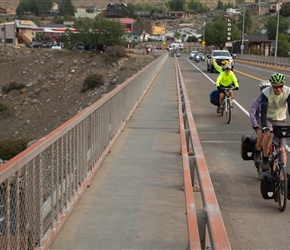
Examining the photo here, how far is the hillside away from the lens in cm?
5644

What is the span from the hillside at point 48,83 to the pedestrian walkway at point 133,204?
1533 inches

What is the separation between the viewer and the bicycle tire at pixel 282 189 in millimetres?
7227

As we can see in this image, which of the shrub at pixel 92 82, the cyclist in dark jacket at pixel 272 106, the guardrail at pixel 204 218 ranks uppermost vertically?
the cyclist in dark jacket at pixel 272 106

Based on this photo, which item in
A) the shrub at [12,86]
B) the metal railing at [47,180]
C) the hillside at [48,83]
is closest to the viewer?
the metal railing at [47,180]

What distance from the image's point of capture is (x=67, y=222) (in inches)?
262

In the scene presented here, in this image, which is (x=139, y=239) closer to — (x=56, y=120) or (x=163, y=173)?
(x=163, y=173)

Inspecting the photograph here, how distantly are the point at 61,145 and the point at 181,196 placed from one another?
7.23ft

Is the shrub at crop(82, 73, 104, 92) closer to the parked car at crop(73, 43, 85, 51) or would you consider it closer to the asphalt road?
the parked car at crop(73, 43, 85, 51)

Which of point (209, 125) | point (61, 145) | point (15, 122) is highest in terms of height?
point (61, 145)

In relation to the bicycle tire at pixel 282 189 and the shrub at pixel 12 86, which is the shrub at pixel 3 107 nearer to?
the shrub at pixel 12 86

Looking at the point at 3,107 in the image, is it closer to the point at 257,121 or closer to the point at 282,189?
the point at 257,121

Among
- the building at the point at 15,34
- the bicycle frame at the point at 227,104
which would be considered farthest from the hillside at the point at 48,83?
the bicycle frame at the point at 227,104

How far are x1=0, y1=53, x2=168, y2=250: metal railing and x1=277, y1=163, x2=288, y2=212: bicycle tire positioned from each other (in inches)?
107

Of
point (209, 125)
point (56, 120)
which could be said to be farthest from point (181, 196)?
point (56, 120)
